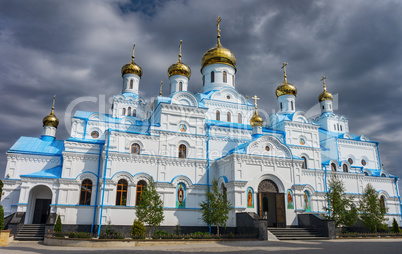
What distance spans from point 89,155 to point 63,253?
30.7 ft

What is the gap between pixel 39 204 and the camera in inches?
757

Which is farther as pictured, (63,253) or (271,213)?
(271,213)

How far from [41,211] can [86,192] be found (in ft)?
12.0

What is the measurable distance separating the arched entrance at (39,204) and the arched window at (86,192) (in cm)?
300

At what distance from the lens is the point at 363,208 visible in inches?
776

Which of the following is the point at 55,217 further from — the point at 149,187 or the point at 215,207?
the point at 215,207

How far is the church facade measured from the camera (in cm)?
1777

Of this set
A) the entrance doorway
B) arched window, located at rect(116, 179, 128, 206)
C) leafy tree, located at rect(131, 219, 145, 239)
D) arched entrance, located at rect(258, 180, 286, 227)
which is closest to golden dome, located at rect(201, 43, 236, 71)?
arched entrance, located at rect(258, 180, 286, 227)

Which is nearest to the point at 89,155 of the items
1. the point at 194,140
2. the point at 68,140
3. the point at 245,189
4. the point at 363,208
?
the point at 68,140

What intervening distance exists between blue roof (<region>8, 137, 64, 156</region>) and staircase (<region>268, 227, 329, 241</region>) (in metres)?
14.9

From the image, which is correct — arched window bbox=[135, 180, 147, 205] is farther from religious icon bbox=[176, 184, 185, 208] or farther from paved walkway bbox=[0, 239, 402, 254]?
paved walkway bbox=[0, 239, 402, 254]

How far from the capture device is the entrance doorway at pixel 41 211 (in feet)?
62.0

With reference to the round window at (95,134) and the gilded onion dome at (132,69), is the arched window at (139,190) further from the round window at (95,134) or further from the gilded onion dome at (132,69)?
the gilded onion dome at (132,69)

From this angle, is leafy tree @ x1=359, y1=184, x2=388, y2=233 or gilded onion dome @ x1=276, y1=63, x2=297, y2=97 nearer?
leafy tree @ x1=359, y1=184, x2=388, y2=233
